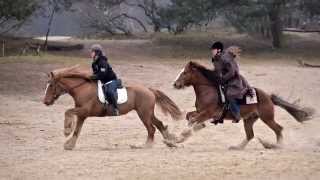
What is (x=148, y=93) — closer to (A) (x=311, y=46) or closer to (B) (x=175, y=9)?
(B) (x=175, y=9)

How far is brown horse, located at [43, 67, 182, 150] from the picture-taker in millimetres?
14945

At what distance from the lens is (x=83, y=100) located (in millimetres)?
15094

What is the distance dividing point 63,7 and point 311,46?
543 inches

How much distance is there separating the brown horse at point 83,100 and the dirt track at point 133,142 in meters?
0.42

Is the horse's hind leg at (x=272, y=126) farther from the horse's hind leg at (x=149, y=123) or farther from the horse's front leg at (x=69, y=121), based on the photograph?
the horse's front leg at (x=69, y=121)

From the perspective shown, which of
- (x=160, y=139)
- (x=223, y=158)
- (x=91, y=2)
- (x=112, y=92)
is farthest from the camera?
(x=91, y=2)

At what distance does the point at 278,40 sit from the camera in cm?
4369

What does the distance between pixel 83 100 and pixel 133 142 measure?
2488mm

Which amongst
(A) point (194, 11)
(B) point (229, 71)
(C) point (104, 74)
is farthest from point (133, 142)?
(A) point (194, 11)

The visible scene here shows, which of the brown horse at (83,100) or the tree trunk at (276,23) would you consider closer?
the brown horse at (83,100)

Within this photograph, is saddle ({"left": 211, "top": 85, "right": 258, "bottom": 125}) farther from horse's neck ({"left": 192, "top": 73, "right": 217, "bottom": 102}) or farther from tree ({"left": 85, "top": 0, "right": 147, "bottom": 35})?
tree ({"left": 85, "top": 0, "right": 147, "bottom": 35})

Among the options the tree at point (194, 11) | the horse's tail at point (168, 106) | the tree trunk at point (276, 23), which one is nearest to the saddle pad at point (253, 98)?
the horse's tail at point (168, 106)

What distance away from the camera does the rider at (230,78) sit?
14961mm

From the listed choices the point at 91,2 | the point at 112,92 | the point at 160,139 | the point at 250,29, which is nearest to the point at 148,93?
the point at 112,92
